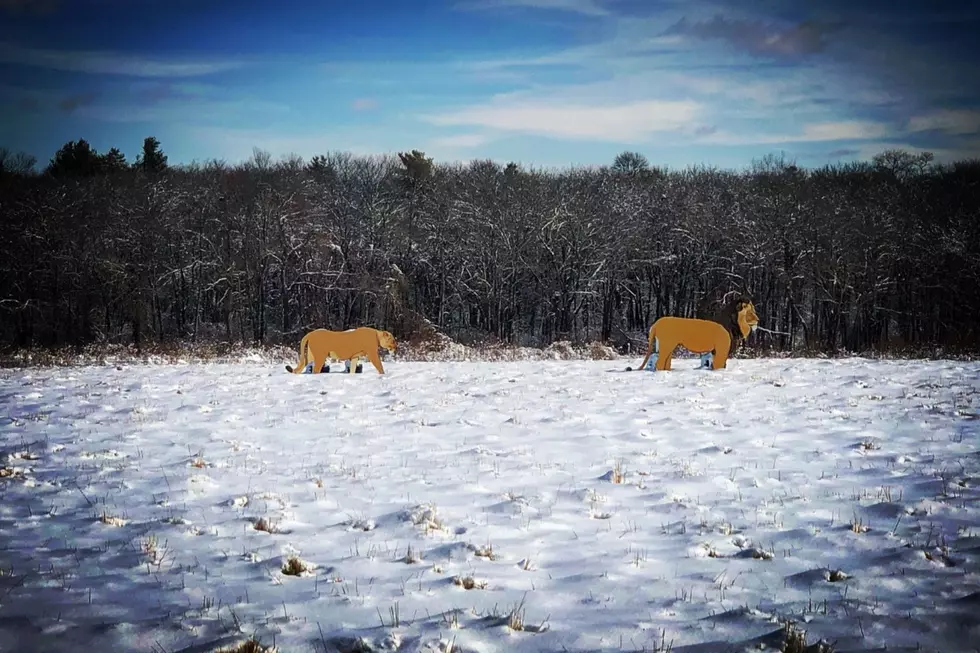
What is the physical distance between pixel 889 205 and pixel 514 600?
47.5 m

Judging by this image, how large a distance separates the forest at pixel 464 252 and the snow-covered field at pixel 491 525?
30.0 m

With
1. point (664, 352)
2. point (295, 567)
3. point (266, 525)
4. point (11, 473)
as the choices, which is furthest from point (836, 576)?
point (664, 352)

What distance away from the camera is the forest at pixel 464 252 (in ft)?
135

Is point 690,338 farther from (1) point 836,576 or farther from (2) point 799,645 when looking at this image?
(2) point 799,645

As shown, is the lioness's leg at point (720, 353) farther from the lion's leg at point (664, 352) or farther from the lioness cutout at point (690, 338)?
the lion's leg at point (664, 352)

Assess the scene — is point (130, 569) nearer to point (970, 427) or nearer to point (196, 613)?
point (196, 613)

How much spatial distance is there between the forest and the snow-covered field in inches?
1179

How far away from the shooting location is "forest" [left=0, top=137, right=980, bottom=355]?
41.2m

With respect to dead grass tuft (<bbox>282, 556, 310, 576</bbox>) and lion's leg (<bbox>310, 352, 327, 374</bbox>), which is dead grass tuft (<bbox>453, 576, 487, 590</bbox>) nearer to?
dead grass tuft (<bbox>282, 556, 310, 576</bbox>)

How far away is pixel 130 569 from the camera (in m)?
4.84

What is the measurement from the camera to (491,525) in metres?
5.79

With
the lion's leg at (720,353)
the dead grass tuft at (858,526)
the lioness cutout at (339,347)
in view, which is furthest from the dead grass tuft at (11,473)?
the lion's leg at (720,353)

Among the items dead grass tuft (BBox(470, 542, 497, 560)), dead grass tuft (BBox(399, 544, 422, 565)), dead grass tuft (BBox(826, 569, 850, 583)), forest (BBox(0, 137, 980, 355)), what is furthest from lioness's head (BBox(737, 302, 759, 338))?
forest (BBox(0, 137, 980, 355))

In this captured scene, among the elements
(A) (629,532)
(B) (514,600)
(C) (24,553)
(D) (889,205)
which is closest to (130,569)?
(C) (24,553)
